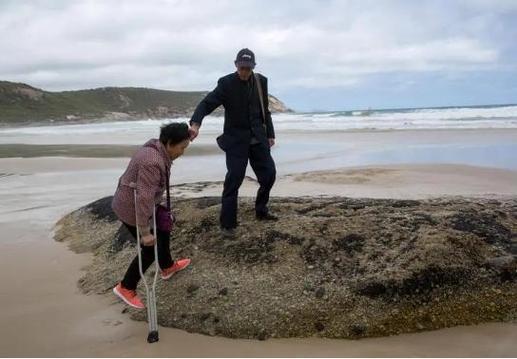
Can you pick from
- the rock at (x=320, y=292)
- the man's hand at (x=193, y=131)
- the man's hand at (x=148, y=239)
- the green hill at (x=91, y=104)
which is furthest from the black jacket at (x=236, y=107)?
the green hill at (x=91, y=104)

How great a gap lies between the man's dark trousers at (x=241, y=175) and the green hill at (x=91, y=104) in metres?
82.1

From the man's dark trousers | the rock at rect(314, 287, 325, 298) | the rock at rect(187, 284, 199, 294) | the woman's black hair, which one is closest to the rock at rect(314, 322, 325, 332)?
the rock at rect(314, 287, 325, 298)

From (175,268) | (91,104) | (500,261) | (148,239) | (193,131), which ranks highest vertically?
(193,131)

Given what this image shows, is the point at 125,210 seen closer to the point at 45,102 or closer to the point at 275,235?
the point at 275,235

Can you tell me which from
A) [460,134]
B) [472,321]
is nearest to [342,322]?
[472,321]

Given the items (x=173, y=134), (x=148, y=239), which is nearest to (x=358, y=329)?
(x=148, y=239)

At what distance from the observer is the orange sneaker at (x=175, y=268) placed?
16.9 feet

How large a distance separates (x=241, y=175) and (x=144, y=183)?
133 cm

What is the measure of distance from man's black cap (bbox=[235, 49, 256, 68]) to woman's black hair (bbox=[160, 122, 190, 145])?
106 cm

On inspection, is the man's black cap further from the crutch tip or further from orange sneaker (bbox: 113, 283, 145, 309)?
the crutch tip

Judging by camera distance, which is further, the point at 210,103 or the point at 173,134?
the point at 210,103

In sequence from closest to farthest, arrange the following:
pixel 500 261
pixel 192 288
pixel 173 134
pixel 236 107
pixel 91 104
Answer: pixel 173 134, pixel 500 261, pixel 192 288, pixel 236 107, pixel 91 104

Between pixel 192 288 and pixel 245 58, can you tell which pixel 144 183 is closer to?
pixel 192 288

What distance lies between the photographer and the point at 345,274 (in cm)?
473
